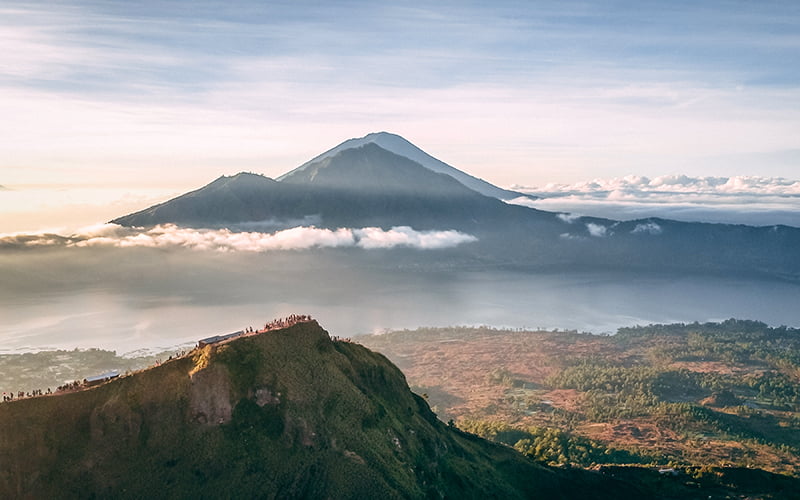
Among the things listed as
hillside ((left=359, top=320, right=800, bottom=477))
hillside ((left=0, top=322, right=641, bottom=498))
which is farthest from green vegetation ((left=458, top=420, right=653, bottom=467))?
hillside ((left=0, top=322, right=641, bottom=498))

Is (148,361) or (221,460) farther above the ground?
(221,460)

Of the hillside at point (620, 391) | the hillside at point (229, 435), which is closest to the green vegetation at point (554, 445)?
the hillside at point (620, 391)

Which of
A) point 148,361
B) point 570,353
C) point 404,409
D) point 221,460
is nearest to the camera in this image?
point 221,460

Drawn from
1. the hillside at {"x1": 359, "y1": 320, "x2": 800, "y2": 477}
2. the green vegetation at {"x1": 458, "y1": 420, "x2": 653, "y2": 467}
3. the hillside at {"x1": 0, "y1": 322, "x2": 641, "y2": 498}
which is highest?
the hillside at {"x1": 0, "y1": 322, "x2": 641, "y2": 498}

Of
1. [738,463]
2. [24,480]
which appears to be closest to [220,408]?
[24,480]

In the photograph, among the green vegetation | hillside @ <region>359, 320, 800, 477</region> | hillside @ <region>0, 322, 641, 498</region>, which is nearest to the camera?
hillside @ <region>0, 322, 641, 498</region>

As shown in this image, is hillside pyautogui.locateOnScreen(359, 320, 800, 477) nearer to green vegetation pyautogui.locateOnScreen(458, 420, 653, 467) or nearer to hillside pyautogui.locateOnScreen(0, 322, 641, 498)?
green vegetation pyautogui.locateOnScreen(458, 420, 653, 467)

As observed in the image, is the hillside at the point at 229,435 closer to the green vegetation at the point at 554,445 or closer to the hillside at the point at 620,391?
the green vegetation at the point at 554,445

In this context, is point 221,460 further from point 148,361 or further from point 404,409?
point 148,361
